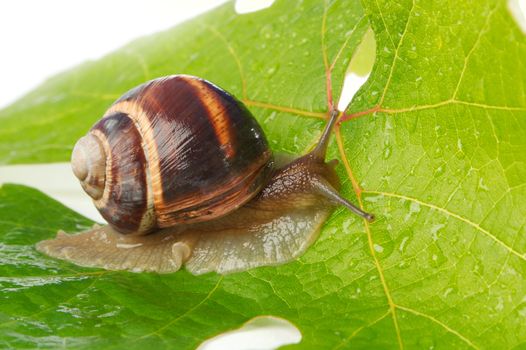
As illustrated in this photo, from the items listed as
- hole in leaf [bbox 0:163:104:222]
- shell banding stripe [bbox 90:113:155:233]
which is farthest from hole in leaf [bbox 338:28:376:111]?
hole in leaf [bbox 0:163:104:222]

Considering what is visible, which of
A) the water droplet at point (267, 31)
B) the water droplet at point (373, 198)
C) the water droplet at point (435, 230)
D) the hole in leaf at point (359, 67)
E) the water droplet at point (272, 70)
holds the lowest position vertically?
the water droplet at point (435, 230)

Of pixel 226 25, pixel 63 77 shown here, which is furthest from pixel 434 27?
pixel 63 77

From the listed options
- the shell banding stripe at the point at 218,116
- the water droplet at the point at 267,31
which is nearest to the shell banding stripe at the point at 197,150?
the shell banding stripe at the point at 218,116

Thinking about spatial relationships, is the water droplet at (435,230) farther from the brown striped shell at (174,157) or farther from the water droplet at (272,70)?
the water droplet at (272,70)

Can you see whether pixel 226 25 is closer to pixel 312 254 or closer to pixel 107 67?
pixel 107 67

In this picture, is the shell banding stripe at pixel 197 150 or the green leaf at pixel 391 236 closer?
the green leaf at pixel 391 236

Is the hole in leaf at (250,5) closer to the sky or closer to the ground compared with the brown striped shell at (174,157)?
closer to the sky

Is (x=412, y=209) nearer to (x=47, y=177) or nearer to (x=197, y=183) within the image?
(x=197, y=183)
